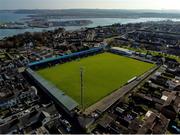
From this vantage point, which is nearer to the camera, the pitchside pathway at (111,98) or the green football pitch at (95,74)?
the pitchside pathway at (111,98)

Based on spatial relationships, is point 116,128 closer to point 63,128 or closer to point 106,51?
point 63,128

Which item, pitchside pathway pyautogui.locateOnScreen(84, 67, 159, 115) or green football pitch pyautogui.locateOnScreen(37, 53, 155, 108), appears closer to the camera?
pitchside pathway pyautogui.locateOnScreen(84, 67, 159, 115)

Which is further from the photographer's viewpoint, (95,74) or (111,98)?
(95,74)

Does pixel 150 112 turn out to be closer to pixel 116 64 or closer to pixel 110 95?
pixel 110 95

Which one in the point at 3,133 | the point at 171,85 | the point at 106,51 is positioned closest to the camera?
the point at 3,133

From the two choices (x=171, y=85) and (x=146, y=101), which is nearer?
(x=146, y=101)

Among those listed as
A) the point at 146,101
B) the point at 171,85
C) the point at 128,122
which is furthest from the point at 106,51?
the point at 128,122

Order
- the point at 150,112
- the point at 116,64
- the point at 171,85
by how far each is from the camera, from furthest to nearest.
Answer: the point at 116,64 < the point at 171,85 < the point at 150,112
